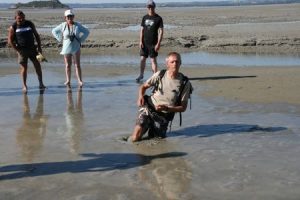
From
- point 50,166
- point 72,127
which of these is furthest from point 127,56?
point 50,166

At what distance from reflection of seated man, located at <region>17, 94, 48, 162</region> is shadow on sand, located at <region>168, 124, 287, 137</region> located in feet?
5.52

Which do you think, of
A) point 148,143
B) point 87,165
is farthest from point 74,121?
point 87,165

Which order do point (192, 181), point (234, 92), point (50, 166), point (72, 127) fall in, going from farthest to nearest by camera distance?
1. point (234, 92)
2. point (72, 127)
3. point (50, 166)
4. point (192, 181)

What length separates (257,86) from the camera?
11.0m

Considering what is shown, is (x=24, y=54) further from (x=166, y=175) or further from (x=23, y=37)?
(x=166, y=175)

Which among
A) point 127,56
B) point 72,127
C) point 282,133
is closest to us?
point 282,133

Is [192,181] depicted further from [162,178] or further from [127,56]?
[127,56]

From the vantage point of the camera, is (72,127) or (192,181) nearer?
(192,181)

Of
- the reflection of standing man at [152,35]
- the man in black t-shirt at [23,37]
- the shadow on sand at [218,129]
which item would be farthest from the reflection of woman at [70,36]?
the shadow on sand at [218,129]

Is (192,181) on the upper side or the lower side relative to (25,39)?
lower

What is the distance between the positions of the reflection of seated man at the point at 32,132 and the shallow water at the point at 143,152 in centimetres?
1

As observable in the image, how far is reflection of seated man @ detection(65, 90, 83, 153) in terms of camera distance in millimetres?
6798

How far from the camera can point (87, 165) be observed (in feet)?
19.1

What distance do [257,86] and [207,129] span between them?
388 cm
